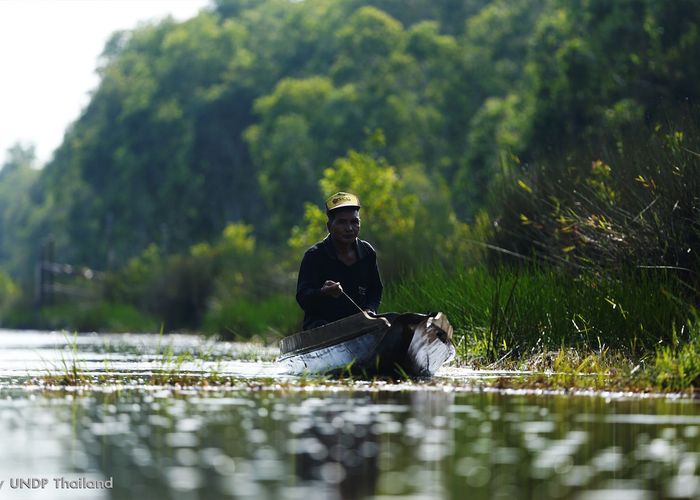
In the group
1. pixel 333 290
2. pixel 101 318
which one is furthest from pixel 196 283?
pixel 333 290

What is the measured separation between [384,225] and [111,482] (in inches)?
1167

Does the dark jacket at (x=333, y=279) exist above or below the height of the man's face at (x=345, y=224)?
below

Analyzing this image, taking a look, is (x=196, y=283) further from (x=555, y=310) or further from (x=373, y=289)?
(x=373, y=289)

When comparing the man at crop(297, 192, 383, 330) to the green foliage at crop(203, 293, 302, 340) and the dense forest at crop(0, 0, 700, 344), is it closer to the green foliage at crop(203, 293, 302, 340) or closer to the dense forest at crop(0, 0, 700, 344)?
the dense forest at crop(0, 0, 700, 344)

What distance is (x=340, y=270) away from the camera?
1562 cm

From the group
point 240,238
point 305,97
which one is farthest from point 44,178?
point 240,238

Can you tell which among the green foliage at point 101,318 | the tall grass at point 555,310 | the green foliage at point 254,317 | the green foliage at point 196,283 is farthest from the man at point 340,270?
the green foliage at point 101,318

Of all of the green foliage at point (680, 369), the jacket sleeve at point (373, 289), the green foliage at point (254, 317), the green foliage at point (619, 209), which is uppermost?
the green foliage at point (619, 209)

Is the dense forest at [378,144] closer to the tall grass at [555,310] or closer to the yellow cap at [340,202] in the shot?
the tall grass at [555,310]

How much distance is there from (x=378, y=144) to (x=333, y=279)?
134 feet

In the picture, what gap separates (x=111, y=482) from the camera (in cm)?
746

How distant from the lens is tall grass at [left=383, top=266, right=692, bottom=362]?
1579 centimetres

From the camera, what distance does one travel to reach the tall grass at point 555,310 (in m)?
15.8

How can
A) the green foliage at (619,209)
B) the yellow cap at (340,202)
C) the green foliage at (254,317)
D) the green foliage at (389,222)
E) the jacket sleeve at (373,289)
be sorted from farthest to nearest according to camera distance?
the green foliage at (254,317) → the green foliage at (389,222) → the green foliage at (619,209) → the jacket sleeve at (373,289) → the yellow cap at (340,202)
